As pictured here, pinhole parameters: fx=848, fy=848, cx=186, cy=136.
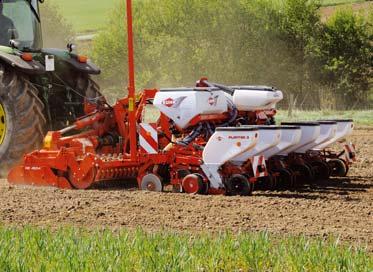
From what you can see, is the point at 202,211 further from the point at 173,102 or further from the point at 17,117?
the point at 17,117

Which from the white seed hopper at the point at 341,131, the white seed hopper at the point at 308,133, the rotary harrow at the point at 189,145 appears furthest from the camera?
the white seed hopper at the point at 341,131

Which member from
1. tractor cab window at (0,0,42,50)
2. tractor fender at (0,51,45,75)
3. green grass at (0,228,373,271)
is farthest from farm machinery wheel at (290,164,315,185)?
green grass at (0,228,373,271)

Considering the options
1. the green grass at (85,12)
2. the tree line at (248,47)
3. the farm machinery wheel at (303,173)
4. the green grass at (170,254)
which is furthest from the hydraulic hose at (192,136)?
the green grass at (85,12)

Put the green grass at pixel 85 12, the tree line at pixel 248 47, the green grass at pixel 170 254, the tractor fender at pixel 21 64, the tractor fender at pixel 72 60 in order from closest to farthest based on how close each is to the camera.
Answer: the green grass at pixel 170 254, the tractor fender at pixel 21 64, the tractor fender at pixel 72 60, the tree line at pixel 248 47, the green grass at pixel 85 12

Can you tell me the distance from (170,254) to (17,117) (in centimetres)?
448

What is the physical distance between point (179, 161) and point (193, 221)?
167 centimetres

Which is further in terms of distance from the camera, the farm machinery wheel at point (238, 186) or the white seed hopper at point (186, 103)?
the white seed hopper at point (186, 103)

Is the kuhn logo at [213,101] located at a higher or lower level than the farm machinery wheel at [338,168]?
higher

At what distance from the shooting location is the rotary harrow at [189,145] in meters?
8.07

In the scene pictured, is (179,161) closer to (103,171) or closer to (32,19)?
(103,171)

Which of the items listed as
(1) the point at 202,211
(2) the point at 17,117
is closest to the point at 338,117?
(2) the point at 17,117

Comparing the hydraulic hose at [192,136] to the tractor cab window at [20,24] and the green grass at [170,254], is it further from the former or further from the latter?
the green grass at [170,254]

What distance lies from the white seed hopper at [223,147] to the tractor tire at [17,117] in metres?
2.09

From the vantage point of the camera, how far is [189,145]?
8359mm
